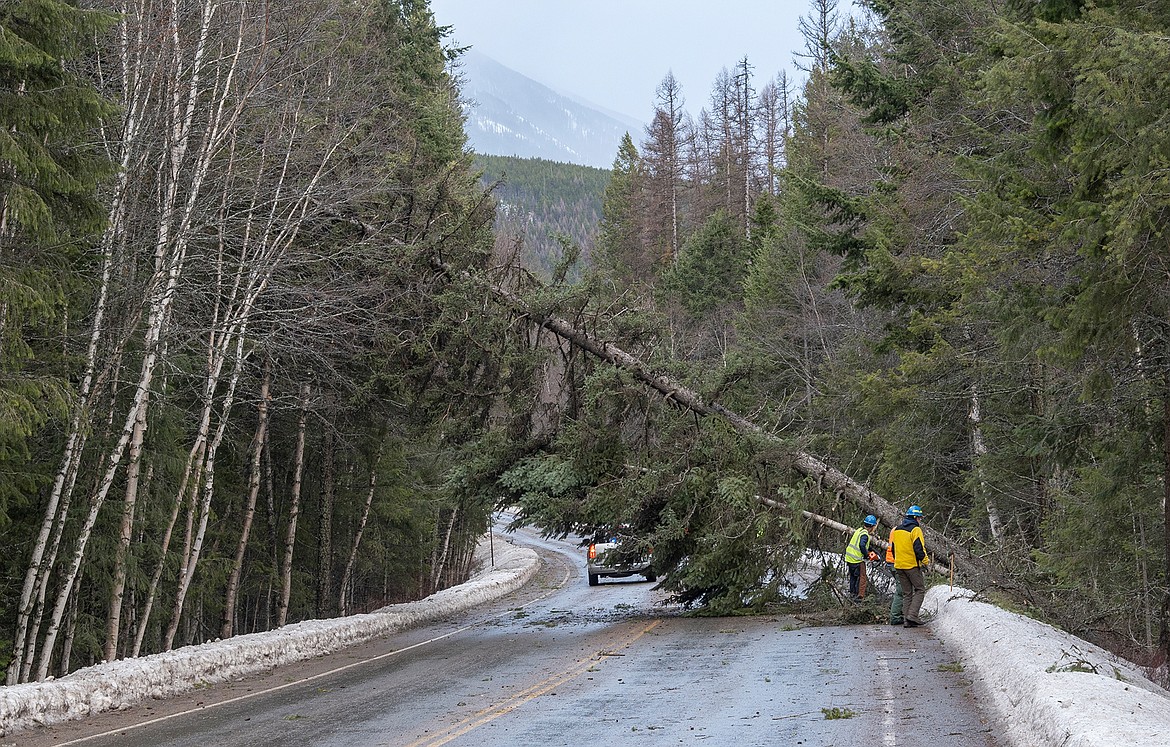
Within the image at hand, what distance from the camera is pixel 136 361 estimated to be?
1670 cm

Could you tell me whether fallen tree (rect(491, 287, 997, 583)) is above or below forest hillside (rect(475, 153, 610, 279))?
below

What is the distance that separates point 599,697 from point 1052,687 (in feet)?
14.3

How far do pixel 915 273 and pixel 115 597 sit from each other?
14.5 meters

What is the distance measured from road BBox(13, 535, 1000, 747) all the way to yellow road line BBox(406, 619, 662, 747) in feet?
0.07

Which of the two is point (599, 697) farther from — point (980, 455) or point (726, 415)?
point (980, 455)

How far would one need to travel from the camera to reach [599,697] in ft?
35.2

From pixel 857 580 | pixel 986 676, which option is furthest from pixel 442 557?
pixel 986 676

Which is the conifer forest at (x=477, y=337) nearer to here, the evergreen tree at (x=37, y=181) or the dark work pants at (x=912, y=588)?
the evergreen tree at (x=37, y=181)

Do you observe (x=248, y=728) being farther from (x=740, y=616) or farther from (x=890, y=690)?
(x=740, y=616)

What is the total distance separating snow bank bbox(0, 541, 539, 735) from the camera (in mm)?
10359

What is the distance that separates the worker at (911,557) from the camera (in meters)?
15.5

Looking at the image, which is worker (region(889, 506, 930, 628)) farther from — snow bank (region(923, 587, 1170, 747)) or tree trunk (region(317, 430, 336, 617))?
tree trunk (region(317, 430, 336, 617))

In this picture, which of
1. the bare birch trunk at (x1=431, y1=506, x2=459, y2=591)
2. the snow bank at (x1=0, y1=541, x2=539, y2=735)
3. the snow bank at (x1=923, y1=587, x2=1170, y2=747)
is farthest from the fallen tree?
the bare birch trunk at (x1=431, y1=506, x2=459, y2=591)

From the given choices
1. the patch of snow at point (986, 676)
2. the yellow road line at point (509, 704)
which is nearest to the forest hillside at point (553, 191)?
the patch of snow at point (986, 676)
